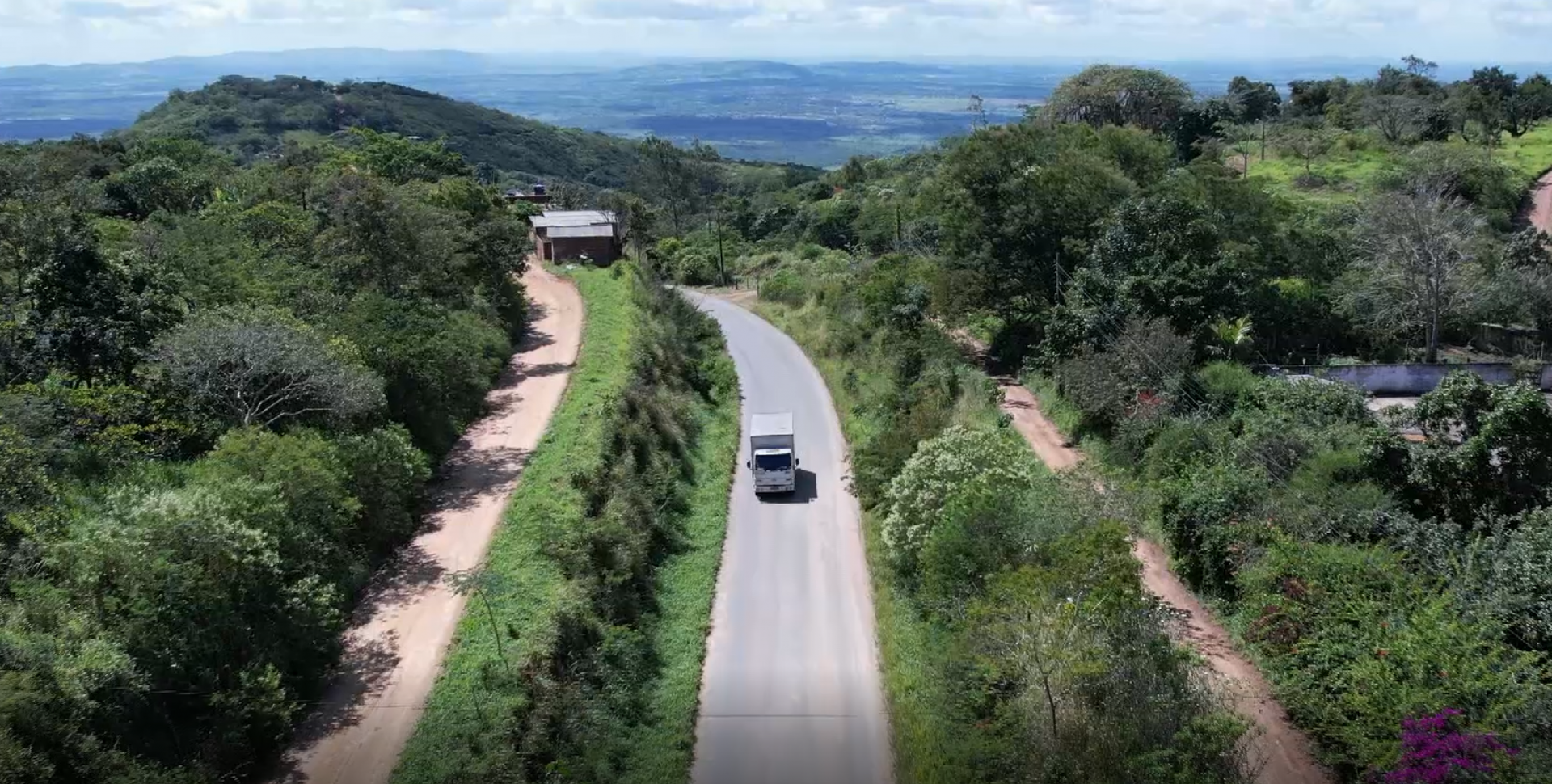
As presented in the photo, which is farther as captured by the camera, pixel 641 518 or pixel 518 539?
pixel 641 518

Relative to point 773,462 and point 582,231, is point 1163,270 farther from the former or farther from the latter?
point 582,231

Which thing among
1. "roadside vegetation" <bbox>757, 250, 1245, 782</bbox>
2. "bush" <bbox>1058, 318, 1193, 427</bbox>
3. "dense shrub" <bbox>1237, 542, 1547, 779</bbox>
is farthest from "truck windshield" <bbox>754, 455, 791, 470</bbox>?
"dense shrub" <bbox>1237, 542, 1547, 779</bbox>

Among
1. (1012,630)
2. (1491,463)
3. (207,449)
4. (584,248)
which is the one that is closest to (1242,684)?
(1012,630)

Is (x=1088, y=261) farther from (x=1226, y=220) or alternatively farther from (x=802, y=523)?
(x=802, y=523)

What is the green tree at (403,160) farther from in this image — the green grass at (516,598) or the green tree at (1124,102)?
the green tree at (1124,102)

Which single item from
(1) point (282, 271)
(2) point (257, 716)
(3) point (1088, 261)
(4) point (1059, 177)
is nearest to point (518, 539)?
(2) point (257, 716)

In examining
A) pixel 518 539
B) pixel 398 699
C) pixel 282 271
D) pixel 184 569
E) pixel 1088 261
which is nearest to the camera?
pixel 184 569

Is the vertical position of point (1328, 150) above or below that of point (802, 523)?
above
